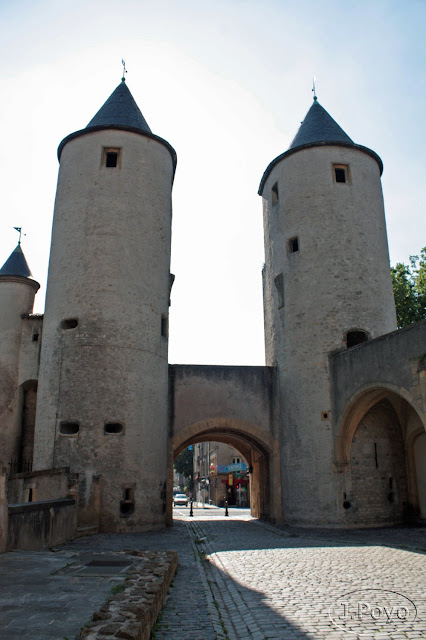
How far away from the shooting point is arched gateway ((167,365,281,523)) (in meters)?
18.6

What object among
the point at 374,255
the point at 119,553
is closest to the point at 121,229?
the point at 374,255

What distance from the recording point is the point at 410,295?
87.6 ft

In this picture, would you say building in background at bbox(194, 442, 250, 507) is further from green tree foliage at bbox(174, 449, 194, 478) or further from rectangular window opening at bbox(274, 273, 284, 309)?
rectangular window opening at bbox(274, 273, 284, 309)

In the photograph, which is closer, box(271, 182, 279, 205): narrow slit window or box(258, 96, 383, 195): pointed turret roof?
box(258, 96, 383, 195): pointed turret roof

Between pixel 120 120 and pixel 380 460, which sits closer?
pixel 380 460

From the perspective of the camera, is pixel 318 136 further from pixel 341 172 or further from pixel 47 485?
pixel 47 485

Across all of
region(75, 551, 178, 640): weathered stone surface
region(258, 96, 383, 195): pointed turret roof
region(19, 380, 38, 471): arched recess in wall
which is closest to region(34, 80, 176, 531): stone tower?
region(19, 380, 38, 471): arched recess in wall

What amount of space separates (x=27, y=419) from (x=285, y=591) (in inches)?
641

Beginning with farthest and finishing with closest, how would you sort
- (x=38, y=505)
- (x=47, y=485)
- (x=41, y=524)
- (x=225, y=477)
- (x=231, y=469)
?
(x=225, y=477), (x=231, y=469), (x=47, y=485), (x=41, y=524), (x=38, y=505)

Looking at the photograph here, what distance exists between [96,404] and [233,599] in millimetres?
10175

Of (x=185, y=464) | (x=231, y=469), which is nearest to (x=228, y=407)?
(x=231, y=469)

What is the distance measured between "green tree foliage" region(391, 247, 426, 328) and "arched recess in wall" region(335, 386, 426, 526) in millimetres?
9918

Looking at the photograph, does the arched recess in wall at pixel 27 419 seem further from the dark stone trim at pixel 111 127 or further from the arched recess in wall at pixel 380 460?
the arched recess in wall at pixel 380 460

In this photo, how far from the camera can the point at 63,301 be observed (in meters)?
17.3
